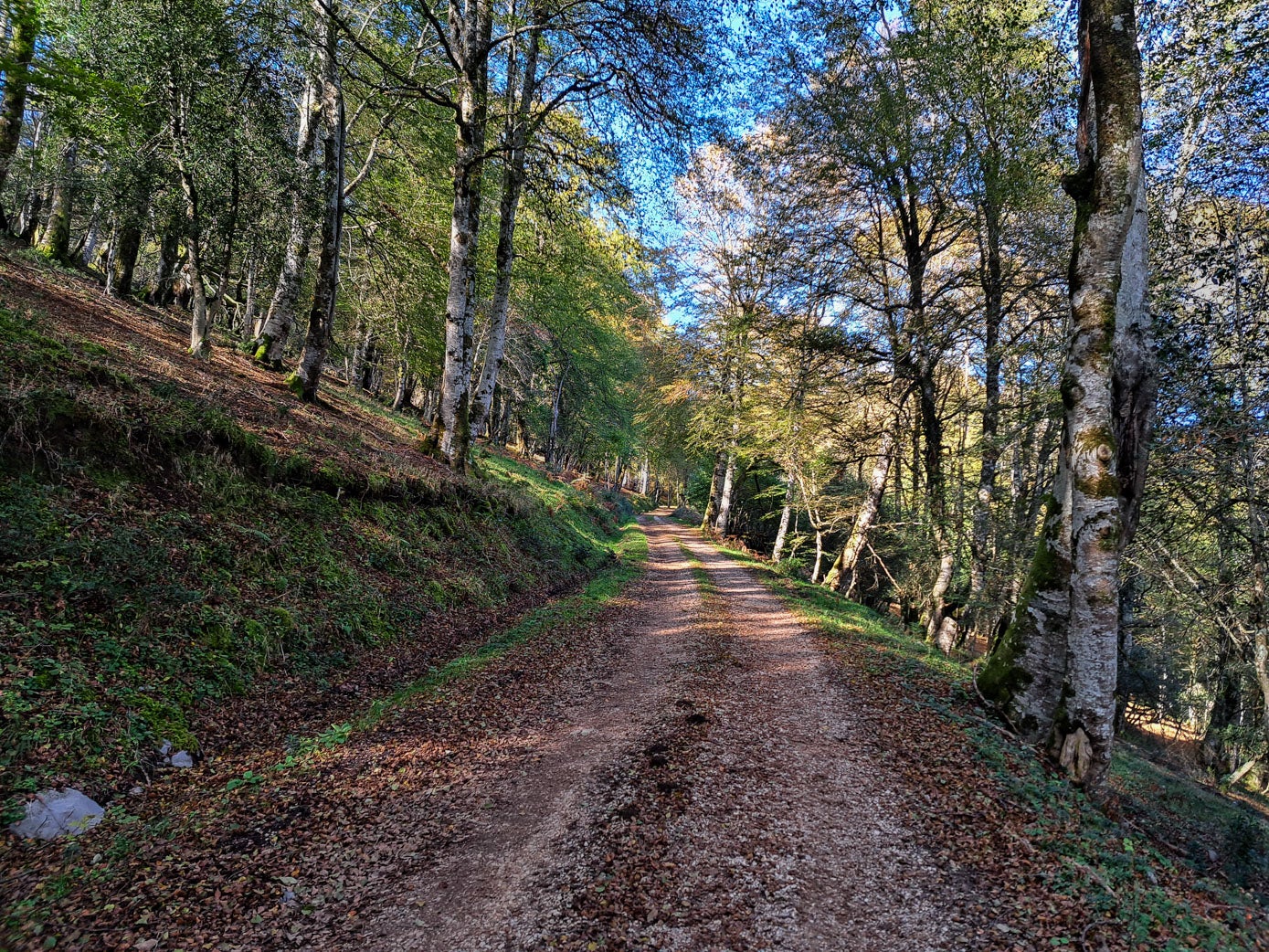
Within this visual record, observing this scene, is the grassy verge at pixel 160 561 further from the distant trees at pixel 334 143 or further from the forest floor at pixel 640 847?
the distant trees at pixel 334 143

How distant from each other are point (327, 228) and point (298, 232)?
1007 mm

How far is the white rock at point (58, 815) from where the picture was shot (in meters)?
3.11

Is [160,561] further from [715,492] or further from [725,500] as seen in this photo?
[715,492]

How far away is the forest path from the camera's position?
2906 mm

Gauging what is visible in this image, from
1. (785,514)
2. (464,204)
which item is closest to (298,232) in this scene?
(464,204)

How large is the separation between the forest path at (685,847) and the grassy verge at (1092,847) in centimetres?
72

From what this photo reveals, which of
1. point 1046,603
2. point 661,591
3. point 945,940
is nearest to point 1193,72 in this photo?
point 1046,603

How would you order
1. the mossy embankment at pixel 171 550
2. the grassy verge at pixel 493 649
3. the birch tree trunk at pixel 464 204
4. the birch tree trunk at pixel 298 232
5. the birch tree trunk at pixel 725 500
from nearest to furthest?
the mossy embankment at pixel 171 550 → the grassy verge at pixel 493 649 → the birch tree trunk at pixel 298 232 → the birch tree trunk at pixel 464 204 → the birch tree trunk at pixel 725 500

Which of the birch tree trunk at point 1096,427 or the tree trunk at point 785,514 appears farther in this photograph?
the tree trunk at point 785,514

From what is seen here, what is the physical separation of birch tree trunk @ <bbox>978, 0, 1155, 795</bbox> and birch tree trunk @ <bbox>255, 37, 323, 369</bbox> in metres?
12.9

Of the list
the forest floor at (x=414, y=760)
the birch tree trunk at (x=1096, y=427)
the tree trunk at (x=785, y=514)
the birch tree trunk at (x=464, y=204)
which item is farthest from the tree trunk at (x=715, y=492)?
the birch tree trunk at (x=1096, y=427)

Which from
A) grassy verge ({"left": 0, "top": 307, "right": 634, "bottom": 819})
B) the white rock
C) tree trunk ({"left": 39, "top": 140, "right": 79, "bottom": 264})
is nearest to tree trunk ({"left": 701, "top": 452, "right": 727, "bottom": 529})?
grassy verge ({"left": 0, "top": 307, "right": 634, "bottom": 819})

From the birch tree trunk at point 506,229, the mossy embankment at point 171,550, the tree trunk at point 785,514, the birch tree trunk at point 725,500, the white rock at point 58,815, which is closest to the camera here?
the white rock at point 58,815

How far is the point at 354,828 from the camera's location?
3.69 m
